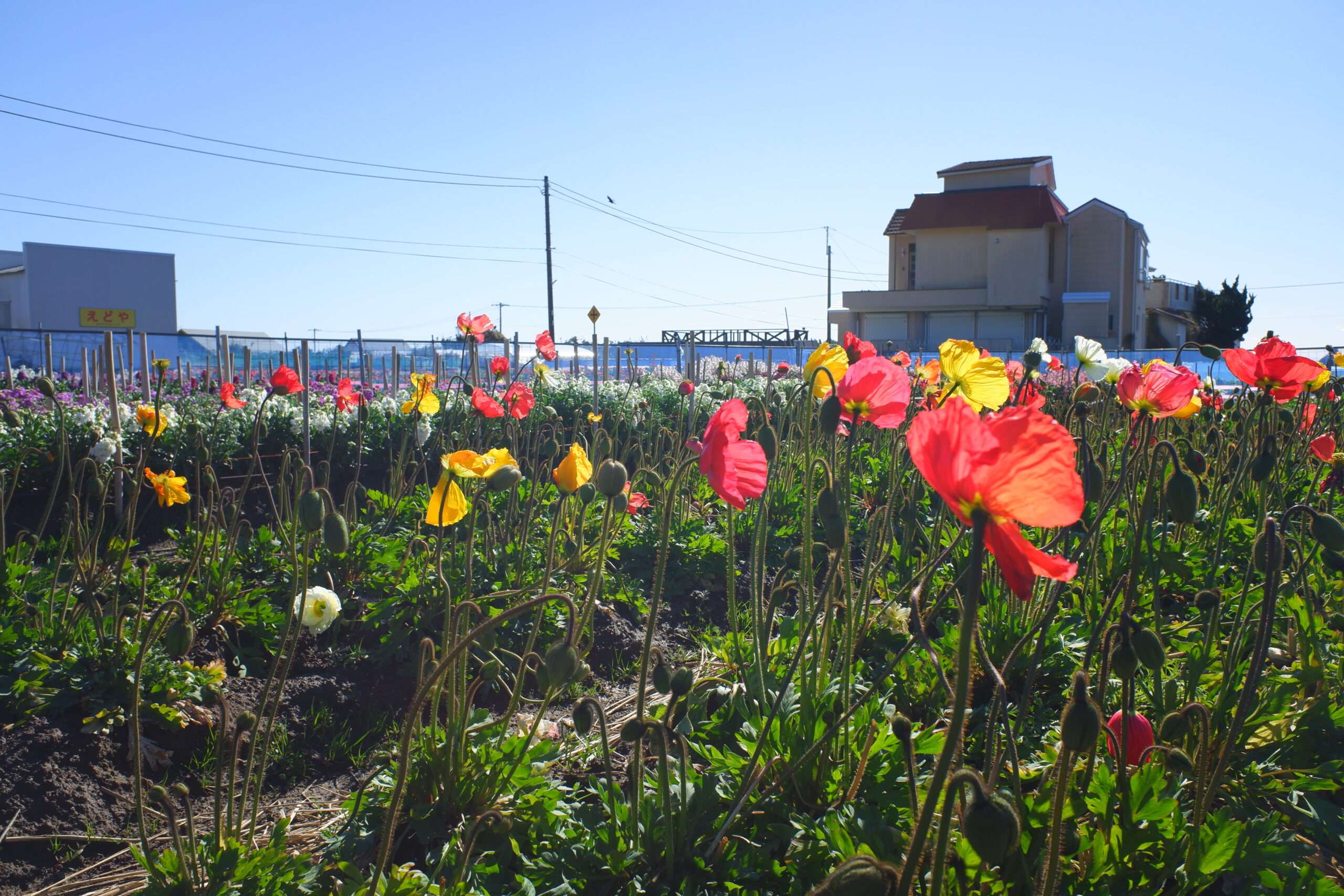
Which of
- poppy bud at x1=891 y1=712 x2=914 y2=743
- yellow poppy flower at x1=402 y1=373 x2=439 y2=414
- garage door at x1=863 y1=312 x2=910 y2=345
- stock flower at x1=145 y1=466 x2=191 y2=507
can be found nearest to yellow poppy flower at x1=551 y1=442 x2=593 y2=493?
poppy bud at x1=891 y1=712 x2=914 y2=743

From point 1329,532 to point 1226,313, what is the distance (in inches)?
1695

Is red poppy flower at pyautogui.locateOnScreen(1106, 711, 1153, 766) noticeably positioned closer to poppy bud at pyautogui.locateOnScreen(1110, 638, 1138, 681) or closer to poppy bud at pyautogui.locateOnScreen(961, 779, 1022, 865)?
poppy bud at pyautogui.locateOnScreen(1110, 638, 1138, 681)

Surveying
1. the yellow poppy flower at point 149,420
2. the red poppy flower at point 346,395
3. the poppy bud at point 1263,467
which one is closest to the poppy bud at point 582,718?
the poppy bud at point 1263,467

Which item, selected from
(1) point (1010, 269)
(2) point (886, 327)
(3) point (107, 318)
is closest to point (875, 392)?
(1) point (1010, 269)

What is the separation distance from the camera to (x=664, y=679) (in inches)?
57.9

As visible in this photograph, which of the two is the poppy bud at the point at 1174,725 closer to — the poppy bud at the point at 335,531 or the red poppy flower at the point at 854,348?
the red poppy flower at the point at 854,348

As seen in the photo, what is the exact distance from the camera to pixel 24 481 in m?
4.82

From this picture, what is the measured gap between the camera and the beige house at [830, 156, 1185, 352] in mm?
31438

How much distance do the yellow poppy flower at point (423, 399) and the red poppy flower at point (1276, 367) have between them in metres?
2.93

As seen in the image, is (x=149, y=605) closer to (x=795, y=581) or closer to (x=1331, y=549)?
(x=795, y=581)

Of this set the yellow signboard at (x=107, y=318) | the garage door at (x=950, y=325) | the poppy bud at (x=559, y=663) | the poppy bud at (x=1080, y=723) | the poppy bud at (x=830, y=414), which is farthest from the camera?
the yellow signboard at (x=107, y=318)

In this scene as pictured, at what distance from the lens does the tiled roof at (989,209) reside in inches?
1238

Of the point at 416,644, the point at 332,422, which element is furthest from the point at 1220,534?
the point at 332,422

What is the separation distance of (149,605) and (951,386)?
8.64 ft
